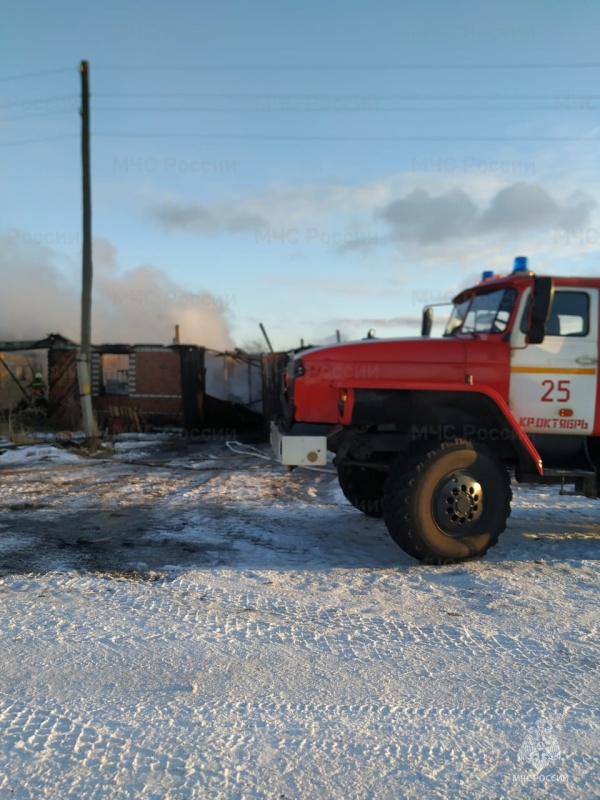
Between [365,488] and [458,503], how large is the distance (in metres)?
1.88

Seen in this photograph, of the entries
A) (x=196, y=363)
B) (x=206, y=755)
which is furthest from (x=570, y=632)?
(x=196, y=363)

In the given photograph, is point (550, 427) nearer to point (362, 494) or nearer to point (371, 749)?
point (362, 494)

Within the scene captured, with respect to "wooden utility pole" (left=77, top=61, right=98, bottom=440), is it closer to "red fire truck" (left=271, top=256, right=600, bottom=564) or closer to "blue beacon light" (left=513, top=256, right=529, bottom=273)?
"red fire truck" (left=271, top=256, right=600, bottom=564)

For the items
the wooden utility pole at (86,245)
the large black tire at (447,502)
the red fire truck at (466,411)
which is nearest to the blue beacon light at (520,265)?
the red fire truck at (466,411)

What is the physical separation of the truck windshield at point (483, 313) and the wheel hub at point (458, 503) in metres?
1.40

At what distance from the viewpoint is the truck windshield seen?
5180 mm

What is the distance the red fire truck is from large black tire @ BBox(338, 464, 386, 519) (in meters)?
1.09

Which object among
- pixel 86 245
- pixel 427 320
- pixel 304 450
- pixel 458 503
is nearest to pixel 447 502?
pixel 458 503

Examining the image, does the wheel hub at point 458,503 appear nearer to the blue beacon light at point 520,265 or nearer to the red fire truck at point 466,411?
the red fire truck at point 466,411

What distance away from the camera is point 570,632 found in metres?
3.46

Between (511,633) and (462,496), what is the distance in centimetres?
148

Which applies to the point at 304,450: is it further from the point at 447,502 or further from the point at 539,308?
the point at 539,308

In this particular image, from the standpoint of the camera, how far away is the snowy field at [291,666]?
85.3 inches

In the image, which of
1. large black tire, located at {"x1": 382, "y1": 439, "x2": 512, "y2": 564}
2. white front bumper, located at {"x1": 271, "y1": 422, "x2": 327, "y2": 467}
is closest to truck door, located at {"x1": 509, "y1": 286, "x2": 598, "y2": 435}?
large black tire, located at {"x1": 382, "y1": 439, "x2": 512, "y2": 564}
